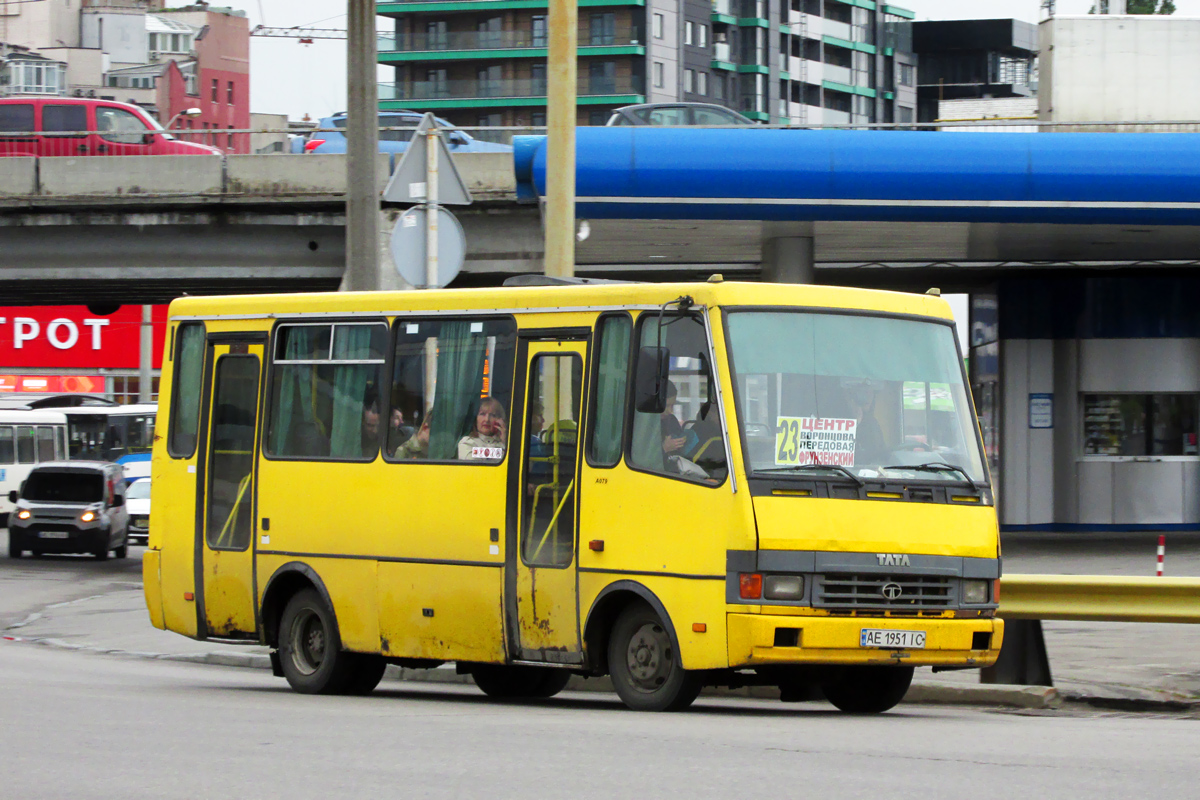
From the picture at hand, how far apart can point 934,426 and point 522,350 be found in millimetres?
2574

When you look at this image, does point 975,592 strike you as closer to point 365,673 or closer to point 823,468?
point 823,468

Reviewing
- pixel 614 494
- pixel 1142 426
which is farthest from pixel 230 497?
pixel 1142 426

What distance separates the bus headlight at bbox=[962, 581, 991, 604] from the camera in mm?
10156

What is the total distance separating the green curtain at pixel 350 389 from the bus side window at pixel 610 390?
2.06m

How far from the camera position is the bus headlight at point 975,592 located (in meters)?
10.2

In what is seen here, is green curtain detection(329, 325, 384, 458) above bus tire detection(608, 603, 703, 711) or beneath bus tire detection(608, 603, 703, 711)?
above

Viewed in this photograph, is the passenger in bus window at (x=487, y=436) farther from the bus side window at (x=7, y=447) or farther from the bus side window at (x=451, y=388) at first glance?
the bus side window at (x=7, y=447)

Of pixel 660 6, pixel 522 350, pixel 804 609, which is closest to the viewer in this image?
pixel 804 609

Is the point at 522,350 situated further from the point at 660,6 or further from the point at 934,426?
the point at 660,6

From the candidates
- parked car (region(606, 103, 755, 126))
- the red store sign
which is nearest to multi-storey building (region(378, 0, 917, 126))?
the red store sign

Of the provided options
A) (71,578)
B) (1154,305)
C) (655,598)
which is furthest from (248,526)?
(1154,305)

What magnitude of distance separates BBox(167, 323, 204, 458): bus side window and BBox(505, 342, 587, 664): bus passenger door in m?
3.46

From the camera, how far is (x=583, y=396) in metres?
10.7

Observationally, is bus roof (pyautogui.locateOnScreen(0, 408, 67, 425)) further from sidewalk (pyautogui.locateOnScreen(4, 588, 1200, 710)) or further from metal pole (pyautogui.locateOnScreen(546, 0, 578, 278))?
metal pole (pyautogui.locateOnScreen(546, 0, 578, 278))
